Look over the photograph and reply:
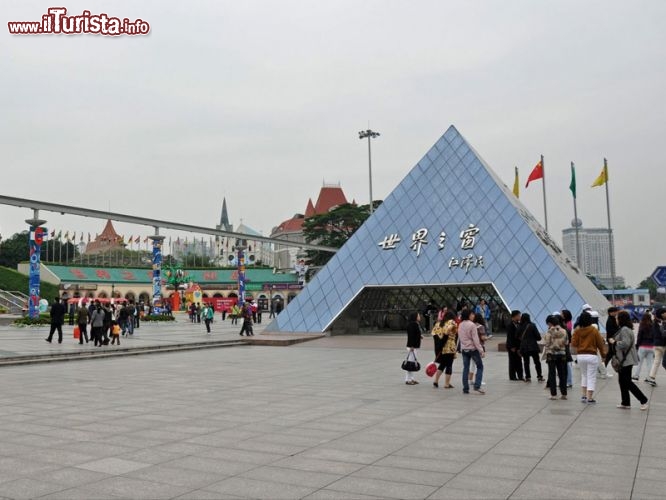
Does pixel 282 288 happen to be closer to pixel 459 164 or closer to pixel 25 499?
pixel 459 164

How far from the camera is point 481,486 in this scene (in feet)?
15.7

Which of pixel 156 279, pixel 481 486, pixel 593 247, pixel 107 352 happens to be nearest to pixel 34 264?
pixel 156 279

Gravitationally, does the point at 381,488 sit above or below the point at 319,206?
below

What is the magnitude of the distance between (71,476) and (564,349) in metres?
7.06

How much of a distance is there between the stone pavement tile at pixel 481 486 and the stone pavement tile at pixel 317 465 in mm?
870

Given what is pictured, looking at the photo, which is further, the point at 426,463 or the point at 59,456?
the point at 59,456

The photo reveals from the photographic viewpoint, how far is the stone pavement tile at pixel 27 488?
14.9 feet

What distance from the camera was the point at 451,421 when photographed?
7.60 meters

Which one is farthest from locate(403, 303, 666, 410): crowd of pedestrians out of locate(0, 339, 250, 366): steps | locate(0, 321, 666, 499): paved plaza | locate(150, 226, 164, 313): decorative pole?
locate(150, 226, 164, 313): decorative pole

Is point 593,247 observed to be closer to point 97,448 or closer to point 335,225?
point 335,225

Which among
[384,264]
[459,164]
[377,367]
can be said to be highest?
[459,164]

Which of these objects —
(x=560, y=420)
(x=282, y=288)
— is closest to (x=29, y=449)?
(x=560, y=420)

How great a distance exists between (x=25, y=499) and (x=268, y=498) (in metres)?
1.75

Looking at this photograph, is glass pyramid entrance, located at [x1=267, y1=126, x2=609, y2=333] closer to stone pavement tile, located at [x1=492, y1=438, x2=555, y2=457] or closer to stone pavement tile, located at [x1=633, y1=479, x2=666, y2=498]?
stone pavement tile, located at [x1=492, y1=438, x2=555, y2=457]
